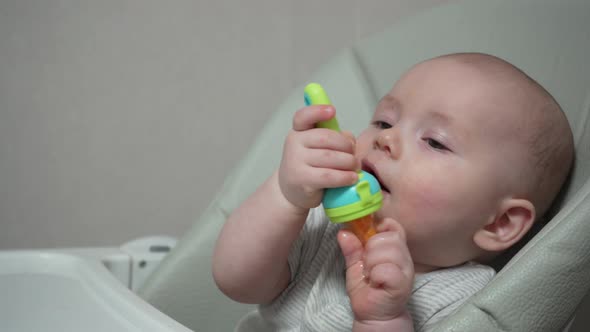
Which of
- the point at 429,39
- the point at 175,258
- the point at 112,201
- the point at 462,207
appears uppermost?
the point at 429,39

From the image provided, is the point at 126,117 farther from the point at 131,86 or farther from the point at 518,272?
the point at 518,272

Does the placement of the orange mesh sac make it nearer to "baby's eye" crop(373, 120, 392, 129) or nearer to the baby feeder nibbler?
the baby feeder nibbler

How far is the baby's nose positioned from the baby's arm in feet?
0.27

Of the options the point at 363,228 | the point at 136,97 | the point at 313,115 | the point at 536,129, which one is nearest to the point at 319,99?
the point at 313,115

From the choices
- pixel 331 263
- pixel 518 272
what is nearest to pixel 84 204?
pixel 331 263

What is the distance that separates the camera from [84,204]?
1.23 m

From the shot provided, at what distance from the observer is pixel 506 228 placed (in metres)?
0.67

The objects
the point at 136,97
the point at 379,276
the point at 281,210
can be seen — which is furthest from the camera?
the point at 136,97

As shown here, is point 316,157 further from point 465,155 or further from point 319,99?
point 465,155

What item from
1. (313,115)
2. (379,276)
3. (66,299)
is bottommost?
(66,299)

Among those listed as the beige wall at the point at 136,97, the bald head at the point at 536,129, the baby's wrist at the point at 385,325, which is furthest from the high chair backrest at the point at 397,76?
the beige wall at the point at 136,97

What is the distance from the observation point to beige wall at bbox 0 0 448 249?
1143 mm

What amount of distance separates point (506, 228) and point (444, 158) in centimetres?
13

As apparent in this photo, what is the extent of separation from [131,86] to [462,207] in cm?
81
